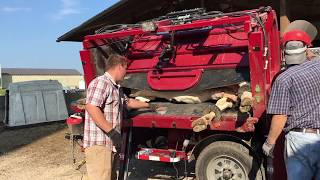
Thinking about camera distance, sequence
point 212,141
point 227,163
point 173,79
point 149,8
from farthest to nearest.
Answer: point 149,8 < point 173,79 < point 212,141 < point 227,163

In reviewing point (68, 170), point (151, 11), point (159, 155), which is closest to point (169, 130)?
point (159, 155)

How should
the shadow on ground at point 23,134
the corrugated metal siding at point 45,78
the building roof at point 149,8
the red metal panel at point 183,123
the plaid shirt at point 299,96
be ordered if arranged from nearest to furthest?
the plaid shirt at point 299,96
the red metal panel at point 183,123
the shadow on ground at point 23,134
the building roof at point 149,8
the corrugated metal siding at point 45,78

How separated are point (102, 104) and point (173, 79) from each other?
7.20ft

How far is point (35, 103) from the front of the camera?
15.8 m

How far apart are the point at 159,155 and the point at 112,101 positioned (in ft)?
6.11

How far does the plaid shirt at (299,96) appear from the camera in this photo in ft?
12.8

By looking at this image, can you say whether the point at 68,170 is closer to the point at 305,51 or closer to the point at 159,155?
the point at 159,155

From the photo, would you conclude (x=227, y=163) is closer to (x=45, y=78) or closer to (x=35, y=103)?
(x=35, y=103)

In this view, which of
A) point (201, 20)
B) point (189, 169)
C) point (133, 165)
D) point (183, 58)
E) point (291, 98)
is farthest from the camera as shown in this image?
point (133, 165)

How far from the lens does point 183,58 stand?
7.08 metres

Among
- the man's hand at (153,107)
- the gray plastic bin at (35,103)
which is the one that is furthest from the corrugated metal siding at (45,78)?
the man's hand at (153,107)

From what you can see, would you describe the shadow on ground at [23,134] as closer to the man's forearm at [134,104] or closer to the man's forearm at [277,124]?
the man's forearm at [134,104]

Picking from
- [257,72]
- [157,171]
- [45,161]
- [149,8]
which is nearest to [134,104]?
[257,72]

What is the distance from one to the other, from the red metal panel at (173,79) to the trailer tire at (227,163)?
106 cm
